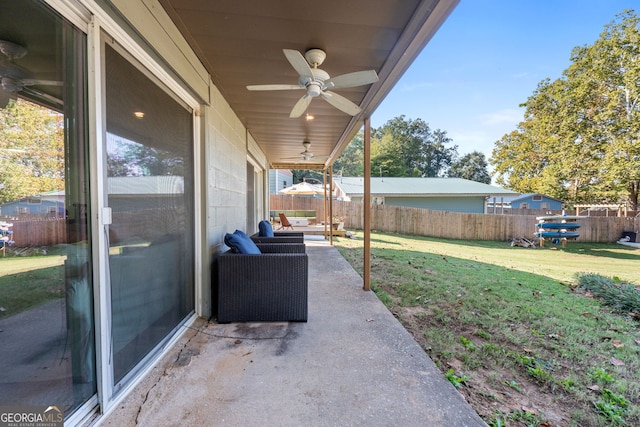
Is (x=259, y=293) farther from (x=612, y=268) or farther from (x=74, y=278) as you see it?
(x=612, y=268)

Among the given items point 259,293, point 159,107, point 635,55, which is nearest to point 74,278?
point 159,107

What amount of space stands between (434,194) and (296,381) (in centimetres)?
1459

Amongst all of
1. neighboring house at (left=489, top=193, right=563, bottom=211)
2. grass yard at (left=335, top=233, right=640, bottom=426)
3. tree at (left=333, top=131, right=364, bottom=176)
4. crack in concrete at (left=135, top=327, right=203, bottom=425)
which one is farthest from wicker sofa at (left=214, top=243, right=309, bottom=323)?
tree at (left=333, top=131, right=364, bottom=176)

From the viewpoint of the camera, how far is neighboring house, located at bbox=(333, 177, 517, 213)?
14.8 metres

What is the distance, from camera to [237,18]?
2.01 metres

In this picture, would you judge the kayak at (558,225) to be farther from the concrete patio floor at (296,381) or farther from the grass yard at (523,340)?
the concrete patio floor at (296,381)

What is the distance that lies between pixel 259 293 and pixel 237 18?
2.36 m

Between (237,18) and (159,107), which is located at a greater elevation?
(237,18)

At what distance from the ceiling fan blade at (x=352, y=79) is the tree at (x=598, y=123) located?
14.7m

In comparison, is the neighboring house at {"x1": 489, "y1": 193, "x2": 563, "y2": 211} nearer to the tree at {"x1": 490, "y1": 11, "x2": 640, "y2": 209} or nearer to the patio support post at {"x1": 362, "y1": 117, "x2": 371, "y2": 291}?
the tree at {"x1": 490, "y1": 11, "x2": 640, "y2": 209}

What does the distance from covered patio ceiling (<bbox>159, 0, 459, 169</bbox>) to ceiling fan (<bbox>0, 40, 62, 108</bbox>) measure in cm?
111

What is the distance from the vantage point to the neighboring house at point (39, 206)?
3.62 feet

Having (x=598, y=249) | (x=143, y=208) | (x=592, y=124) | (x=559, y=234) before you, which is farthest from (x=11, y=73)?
(x=592, y=124)

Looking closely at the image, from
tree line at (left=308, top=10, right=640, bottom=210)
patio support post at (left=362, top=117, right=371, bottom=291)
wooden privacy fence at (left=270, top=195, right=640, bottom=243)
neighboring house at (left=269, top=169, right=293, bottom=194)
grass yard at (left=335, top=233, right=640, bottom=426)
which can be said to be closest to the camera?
grass yard at (left=335, top=233, right=640, bottom=426)
